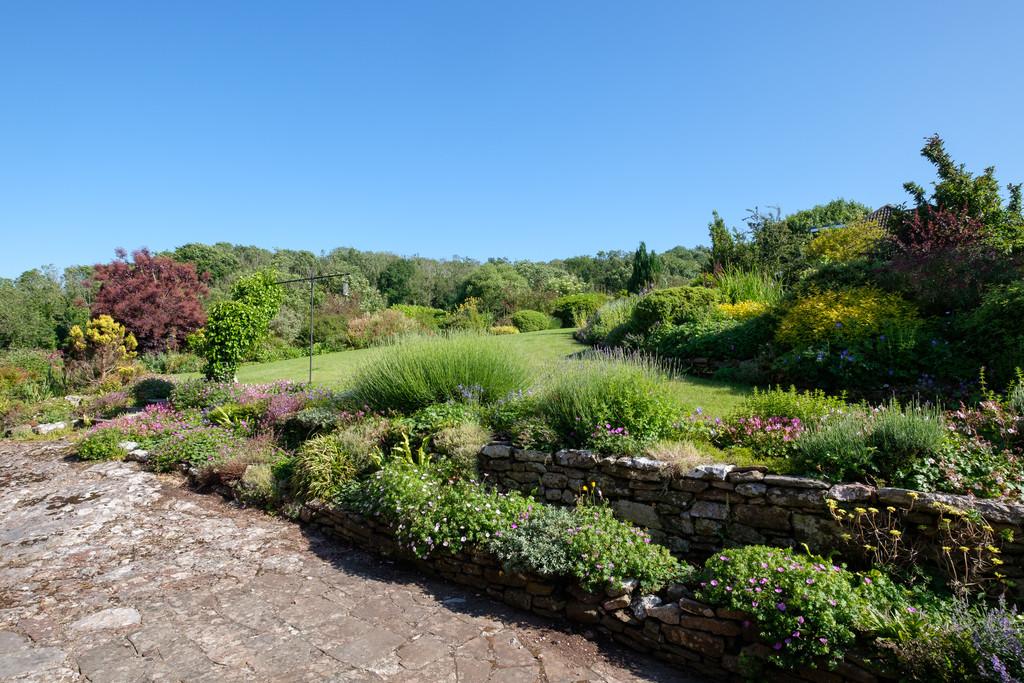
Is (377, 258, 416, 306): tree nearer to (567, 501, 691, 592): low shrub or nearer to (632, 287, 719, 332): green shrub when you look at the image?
(632, 287, 719, 332): green shrub

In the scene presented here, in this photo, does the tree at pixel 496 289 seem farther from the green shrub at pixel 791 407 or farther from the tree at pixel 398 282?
the green shrub at pixel 791 407

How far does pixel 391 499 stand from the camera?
492cm

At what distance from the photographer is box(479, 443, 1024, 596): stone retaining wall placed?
338 centimetres

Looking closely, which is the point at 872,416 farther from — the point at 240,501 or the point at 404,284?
the point at 404,284

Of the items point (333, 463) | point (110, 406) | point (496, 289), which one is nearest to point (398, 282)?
point (496, 289)

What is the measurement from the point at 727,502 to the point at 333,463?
404cm

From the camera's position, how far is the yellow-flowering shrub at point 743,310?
374 inches

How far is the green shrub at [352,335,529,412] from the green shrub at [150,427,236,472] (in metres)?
2.41

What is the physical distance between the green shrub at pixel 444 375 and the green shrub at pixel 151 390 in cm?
636

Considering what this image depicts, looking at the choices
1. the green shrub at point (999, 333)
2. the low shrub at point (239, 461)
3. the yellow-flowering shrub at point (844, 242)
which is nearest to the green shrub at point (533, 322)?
the yellow-flowering shrub at point (844, 242)

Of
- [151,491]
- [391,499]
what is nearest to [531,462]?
[391,499]

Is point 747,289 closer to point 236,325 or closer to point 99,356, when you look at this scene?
point 236,325

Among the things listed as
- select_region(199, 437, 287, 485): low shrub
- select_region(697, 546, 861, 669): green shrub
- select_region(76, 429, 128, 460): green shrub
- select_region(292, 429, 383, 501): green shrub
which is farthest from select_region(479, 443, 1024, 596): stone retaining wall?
select_region(76, 429, 128, 460): green shrub

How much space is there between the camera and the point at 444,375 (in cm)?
645
